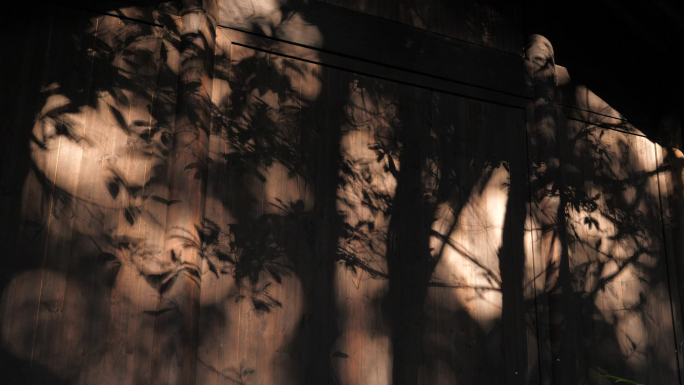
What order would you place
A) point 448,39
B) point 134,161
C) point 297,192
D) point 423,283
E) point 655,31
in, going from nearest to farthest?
point 134,161 < point 297,192 < point 423,283 < point 448,39 < point 655,31

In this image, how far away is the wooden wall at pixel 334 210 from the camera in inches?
117

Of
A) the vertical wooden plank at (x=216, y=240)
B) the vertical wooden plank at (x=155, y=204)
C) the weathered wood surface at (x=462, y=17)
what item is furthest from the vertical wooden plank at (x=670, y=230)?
the vertical wooden plank at (x=155, y=204)

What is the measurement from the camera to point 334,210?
3680 millimetres

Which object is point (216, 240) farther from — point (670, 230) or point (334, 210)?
point (670, 230)

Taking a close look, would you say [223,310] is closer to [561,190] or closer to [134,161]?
[134,161]

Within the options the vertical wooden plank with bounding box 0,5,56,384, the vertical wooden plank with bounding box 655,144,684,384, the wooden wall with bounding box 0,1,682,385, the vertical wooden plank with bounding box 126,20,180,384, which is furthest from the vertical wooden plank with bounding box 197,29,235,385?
the vertical wooden plank with bounding box 655,144,684,384

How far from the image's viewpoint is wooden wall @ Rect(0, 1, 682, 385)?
297cm

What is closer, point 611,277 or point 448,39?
point 448,39

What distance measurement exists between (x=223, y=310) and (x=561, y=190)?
2.91 metres

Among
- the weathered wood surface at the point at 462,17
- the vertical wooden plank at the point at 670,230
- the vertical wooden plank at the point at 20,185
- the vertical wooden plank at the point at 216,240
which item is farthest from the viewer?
the vertical wooden plank at the point at 670,230

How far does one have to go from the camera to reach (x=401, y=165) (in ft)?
13.1

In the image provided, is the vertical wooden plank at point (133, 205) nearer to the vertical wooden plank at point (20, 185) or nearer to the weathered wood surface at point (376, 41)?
the vertical wooden plank at point (20, 185)

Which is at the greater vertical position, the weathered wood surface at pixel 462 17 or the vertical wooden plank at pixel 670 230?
the weathered wood surface at pixel 462 17

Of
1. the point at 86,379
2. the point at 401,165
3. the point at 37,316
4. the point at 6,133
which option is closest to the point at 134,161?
the point at 6,133
